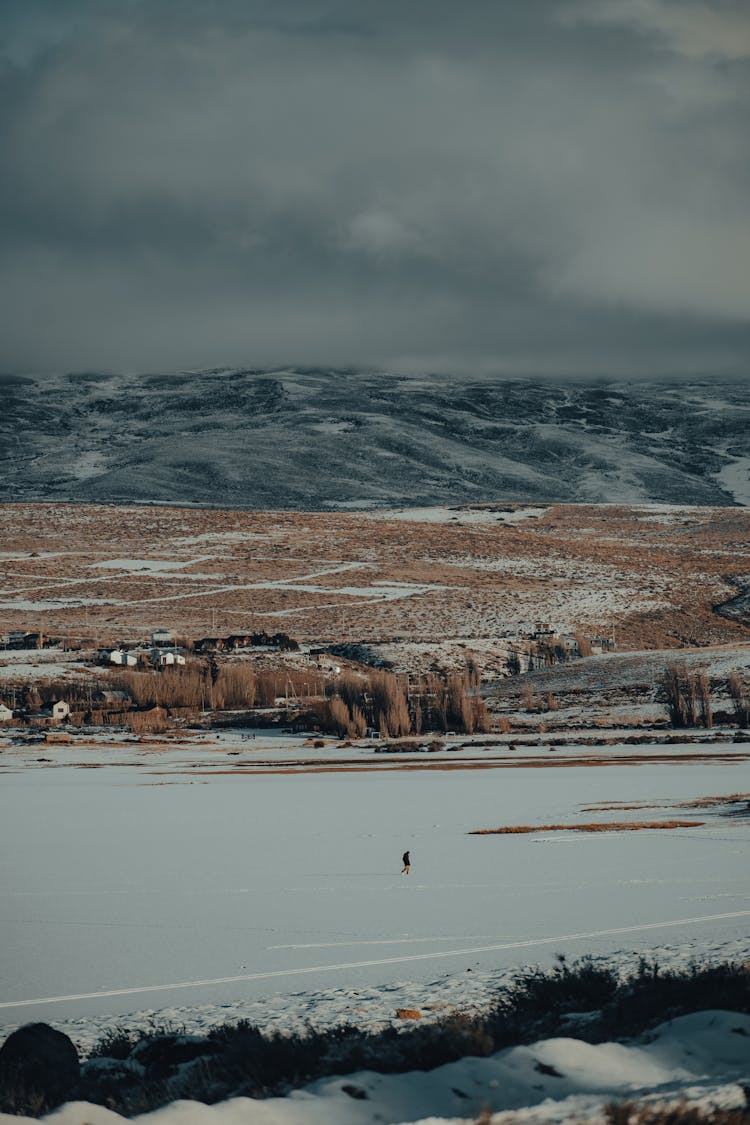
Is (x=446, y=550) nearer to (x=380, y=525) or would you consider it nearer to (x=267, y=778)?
(x=380, y=525)

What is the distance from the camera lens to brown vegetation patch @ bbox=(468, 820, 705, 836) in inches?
758

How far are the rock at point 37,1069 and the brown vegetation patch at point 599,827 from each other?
478 inches

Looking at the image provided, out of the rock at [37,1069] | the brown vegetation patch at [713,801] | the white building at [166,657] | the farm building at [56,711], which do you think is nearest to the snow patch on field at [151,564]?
the white building at [166,657]

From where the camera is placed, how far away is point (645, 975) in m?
9.12

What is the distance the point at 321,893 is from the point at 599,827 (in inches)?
277

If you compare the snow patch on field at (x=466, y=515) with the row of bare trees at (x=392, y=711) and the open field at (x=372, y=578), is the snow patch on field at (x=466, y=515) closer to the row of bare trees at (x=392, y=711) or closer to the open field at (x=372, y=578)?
the open field at (x=372, y=578)

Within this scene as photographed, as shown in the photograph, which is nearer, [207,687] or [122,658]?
[207,687]

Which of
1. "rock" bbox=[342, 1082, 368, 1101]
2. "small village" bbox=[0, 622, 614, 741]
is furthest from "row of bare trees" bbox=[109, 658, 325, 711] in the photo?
"rock" bbox=[342, 1082, 368, 1101]

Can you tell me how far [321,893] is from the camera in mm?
14328

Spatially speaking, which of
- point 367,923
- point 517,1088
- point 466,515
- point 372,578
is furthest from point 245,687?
point 466,515

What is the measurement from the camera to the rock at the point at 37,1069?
7.52 meters

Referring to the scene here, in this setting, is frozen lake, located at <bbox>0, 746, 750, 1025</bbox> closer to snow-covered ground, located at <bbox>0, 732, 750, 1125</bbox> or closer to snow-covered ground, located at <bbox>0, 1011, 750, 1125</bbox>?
snow-covered ground, located at <bbox>0, 732, 750, 1125</bbox>

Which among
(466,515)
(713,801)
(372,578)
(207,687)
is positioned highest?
(466,515)

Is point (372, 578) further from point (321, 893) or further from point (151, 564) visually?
point (321, 893)
